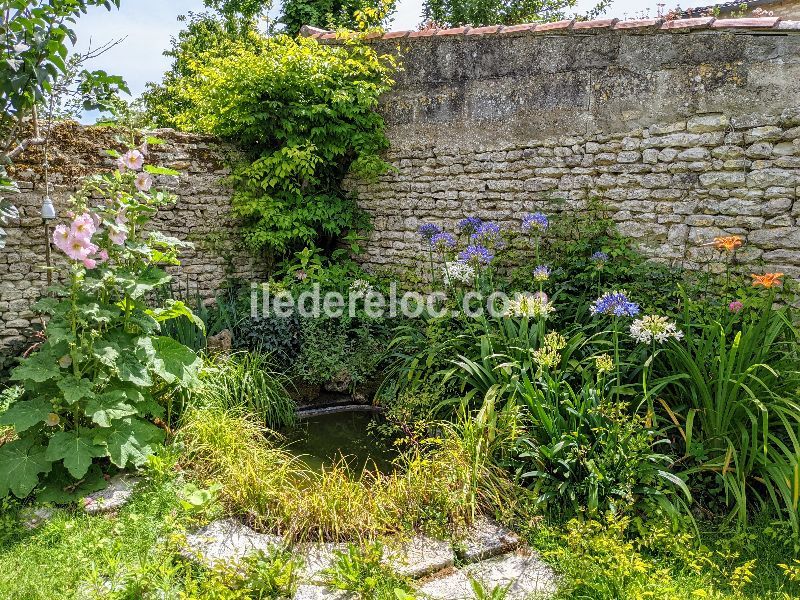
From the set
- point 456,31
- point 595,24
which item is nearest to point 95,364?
point 456,31

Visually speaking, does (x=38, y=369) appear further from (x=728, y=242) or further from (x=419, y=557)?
(x=728, y=242)

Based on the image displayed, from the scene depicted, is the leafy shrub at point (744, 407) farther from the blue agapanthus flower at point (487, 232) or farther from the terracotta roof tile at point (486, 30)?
the terracotta roof tile at point (486, 30)

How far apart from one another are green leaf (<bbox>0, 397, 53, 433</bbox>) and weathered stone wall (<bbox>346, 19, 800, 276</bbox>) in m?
3.85

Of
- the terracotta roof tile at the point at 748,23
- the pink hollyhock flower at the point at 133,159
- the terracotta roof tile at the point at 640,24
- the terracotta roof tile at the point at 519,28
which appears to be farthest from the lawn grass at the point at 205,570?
the terracotta roof tile at the point at 519,28

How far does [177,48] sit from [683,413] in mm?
12929

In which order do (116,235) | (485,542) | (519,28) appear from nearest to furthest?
(485,542), (116,235), (519,28)

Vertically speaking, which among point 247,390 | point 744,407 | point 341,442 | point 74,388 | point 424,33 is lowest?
point 341,442

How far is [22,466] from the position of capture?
3166mm

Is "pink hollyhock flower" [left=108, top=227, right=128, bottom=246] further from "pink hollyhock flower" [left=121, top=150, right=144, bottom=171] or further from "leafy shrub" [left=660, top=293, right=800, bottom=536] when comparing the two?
"leafy shrub" [left=660, top=293, right=800, bottom=536]

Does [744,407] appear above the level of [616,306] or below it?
below

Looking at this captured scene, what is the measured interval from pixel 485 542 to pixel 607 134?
3675 millimetres

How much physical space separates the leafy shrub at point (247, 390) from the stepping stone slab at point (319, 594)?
1.86m

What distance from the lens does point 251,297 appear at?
6.04 meters

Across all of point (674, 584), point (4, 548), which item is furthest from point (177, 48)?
point (674, 584)
